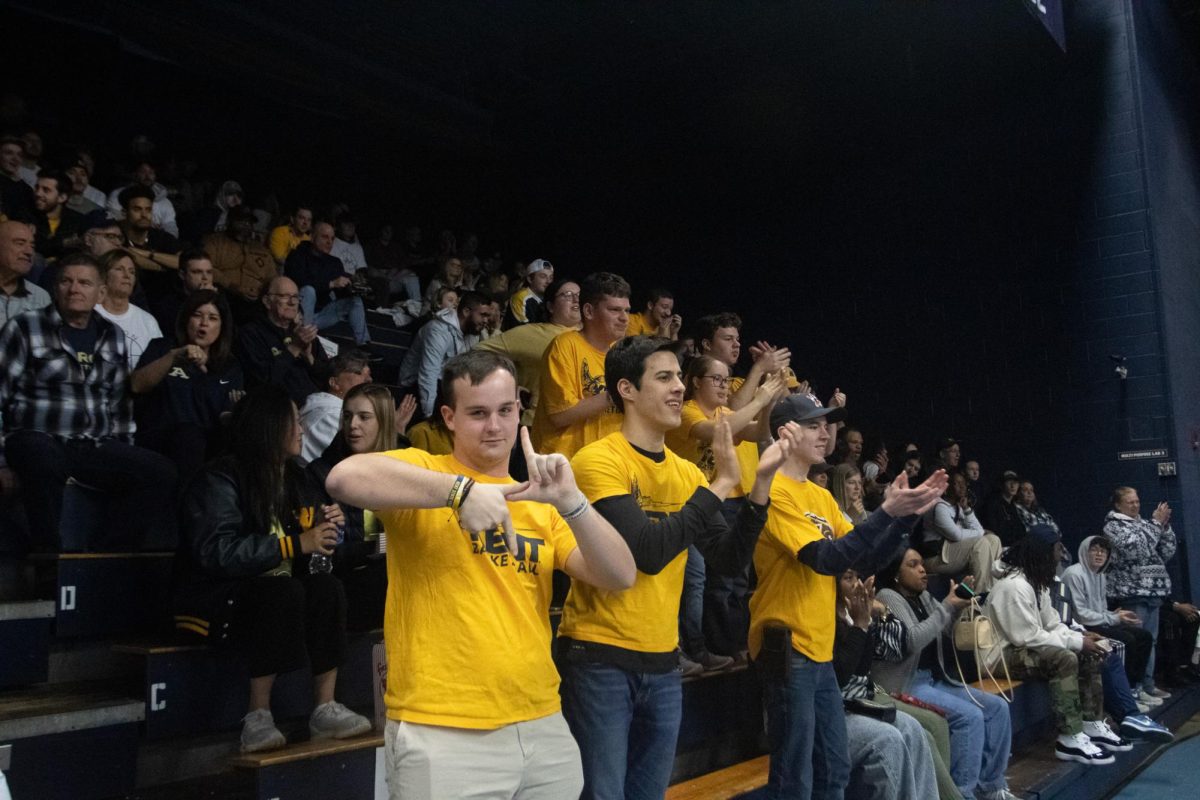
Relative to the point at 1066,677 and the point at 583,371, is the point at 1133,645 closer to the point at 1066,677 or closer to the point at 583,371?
the point at 1066,677

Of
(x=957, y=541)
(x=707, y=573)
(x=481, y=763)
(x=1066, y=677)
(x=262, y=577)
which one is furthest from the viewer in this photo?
(x=957, y=541)

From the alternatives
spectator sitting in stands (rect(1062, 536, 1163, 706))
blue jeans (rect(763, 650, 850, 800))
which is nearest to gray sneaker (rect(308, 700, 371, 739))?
blue jeans (rect(763, 650, 850, 800))

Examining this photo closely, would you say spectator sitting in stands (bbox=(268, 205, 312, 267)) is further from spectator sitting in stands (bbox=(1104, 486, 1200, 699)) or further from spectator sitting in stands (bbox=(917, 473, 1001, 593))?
spectator sitting in stands (bbox=(1104, 486, 1200, 699))

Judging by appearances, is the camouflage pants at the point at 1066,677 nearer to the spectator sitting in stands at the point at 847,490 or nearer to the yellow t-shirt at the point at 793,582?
the spectator sitting in stands at the point at 847,490

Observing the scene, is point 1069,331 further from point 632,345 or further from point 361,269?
point 632,345

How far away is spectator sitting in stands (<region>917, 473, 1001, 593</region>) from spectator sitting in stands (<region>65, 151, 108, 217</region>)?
646 cm

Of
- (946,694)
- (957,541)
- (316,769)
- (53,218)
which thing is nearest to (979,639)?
(946,694)

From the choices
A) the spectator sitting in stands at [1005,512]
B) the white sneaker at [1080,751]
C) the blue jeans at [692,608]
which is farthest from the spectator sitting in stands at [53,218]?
the spectator sitting in stands at [1005,512]

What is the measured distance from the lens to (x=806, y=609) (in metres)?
3.54

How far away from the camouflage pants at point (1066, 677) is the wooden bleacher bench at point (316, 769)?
4741mm

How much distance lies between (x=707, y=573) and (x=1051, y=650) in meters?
3.06

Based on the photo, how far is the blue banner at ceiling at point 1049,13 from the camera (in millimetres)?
6996

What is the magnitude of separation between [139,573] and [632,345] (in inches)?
82.1

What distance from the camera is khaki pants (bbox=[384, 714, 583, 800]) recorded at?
1.99 meters
